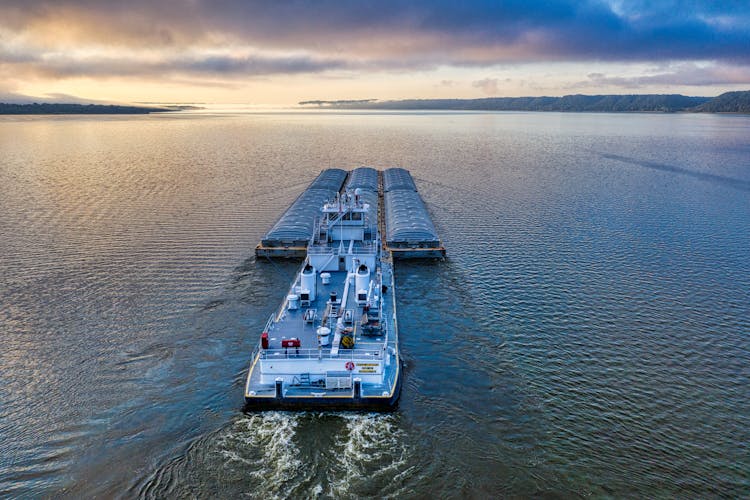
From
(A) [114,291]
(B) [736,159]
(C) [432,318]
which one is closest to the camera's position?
(C) [432,318]

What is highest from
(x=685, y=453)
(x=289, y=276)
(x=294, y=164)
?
(x=294, y=164)

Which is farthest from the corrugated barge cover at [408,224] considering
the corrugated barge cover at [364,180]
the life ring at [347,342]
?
Answer: the life ring at [347,342]

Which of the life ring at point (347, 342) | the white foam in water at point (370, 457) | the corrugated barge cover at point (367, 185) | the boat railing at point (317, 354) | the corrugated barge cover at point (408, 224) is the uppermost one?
the corrugated barge cover at point (367, 185)

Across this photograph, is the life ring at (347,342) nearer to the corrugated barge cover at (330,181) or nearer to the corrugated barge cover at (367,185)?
the corrugated barge cover at (367,185)

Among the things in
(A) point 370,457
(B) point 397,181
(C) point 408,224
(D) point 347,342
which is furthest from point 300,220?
(A) point 370,457

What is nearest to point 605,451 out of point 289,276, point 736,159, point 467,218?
point 289,276

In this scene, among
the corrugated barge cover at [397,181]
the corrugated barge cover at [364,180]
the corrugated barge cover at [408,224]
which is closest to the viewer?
the corrugated barge cover at [408,224]

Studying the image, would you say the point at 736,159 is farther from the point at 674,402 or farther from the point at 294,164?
the point at 674,402

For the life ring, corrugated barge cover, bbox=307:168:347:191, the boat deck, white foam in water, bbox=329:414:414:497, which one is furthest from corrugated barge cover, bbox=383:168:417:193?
white foam in water, bbox=329:414:414:497

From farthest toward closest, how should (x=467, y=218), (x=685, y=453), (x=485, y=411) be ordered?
(x=467, y=218) < (x=485, y=411) < (x=685, y=453)
